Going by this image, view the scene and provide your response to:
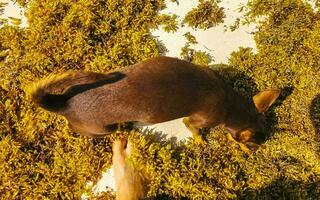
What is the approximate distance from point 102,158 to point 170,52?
144cm

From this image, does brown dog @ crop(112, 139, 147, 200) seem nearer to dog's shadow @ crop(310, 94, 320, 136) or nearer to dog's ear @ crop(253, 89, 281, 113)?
dog's ear @ crop(253, 89, 281, 113)

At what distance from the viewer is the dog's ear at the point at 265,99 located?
4621mm

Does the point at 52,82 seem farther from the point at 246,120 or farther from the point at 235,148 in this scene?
the point at 235,148

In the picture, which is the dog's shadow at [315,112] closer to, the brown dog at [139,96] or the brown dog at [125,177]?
the brown dog at [139,96]

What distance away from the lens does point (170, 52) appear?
525cm

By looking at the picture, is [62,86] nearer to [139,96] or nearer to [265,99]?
[139,96]

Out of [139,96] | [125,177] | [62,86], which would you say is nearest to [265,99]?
[139,96]

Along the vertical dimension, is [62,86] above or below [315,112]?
above

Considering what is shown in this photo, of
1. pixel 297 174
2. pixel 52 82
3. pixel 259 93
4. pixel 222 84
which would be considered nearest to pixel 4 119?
pixel 52 82

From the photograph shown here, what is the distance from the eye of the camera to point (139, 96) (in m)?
3.74

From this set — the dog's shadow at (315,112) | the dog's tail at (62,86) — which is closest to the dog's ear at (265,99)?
the dog's shadow at (315,112)

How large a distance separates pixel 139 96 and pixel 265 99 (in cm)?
154

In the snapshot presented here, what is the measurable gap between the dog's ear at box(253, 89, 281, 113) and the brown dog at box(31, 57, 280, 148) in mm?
317

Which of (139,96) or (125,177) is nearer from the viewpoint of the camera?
(139,96)
